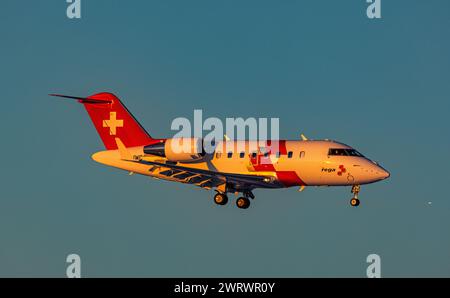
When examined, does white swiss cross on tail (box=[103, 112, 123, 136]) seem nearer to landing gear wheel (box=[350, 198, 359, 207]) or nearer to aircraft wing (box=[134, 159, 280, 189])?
aircraft wing (box=[134, 159, 280, 189])

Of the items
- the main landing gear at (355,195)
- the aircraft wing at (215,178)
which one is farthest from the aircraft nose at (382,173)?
the aircraft wing at (215,178)

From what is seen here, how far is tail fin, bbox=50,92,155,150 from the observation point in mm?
72938

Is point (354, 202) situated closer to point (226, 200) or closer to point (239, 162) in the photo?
point (239, 162)

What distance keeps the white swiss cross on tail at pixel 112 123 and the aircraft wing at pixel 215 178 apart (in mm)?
5967

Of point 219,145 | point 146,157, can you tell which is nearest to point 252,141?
point 219,145

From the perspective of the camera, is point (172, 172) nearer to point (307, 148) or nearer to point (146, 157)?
point (146, 157)

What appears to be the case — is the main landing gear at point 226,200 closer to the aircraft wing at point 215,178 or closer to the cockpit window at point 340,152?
the aircraft wing at point 215,178

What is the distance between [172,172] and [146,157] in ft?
6.55

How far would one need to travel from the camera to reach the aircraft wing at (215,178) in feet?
219

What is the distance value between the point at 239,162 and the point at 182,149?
3770mm

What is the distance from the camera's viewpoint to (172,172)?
69312 millimetres

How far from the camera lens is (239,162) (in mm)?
68000
